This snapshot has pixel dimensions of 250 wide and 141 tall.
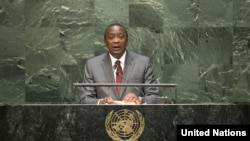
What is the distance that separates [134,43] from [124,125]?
12.4 feet

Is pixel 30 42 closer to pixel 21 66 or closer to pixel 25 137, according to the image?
pixel 21 66

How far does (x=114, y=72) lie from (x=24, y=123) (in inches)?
76.0

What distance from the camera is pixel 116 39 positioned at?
19.1 ft

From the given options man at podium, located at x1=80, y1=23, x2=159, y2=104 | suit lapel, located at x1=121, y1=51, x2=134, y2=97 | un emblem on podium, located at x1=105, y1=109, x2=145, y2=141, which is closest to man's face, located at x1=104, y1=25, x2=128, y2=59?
man at podium, located at x1=80, y1=23, x2=159, y2=104

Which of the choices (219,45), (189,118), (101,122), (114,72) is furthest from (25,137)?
(219,45)

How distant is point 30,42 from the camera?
7.62m

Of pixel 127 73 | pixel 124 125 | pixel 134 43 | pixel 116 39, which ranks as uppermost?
pixel 134 43

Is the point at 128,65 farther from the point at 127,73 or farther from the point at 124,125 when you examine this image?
the point at 124,125

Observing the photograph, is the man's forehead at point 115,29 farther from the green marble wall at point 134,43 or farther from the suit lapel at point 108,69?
the green marble wall at point 134,43

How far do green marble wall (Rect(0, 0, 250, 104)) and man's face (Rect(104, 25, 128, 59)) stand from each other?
1.75m

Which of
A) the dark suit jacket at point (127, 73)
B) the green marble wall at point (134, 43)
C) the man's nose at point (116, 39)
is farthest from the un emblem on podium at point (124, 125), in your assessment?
the green marble wall at point (134, 43)

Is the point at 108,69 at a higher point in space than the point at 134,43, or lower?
lower

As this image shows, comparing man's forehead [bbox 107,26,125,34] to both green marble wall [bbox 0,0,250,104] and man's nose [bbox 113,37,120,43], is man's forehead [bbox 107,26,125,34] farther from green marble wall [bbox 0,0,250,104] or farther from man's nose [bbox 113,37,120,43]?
green marble wall [bbox 0,0,250,104]

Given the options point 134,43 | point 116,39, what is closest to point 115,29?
point 116,39
